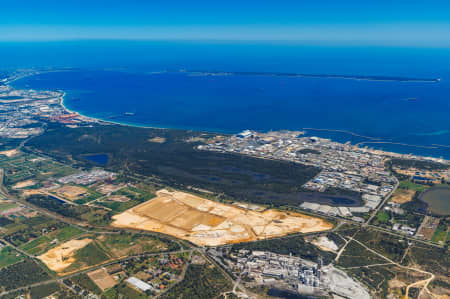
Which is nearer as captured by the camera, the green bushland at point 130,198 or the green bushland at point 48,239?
the green bushland at point 48,239

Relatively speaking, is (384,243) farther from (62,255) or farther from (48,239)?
(48,239)

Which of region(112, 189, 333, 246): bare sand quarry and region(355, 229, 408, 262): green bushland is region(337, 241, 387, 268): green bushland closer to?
region(355, 229, 408, 262): green bushland

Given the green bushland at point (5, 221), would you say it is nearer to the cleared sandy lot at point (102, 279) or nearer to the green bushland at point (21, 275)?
the green bushland at point (21, 275)

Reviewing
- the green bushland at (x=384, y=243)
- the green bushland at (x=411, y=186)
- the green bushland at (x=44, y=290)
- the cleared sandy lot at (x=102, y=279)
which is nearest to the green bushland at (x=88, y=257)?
the cleared sandy lot at (x=102, y=279)

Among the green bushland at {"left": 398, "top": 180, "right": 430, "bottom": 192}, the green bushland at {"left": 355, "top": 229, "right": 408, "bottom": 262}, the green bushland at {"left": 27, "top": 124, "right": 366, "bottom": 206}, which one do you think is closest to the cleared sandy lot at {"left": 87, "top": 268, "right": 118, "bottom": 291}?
the green bushland at {"left": 27, "top": 124, "right": 366, "bottom": 206}

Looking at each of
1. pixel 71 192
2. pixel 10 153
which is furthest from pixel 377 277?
Answer: pixel 10 153

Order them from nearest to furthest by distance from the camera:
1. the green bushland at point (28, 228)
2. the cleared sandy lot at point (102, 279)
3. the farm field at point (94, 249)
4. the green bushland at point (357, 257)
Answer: the cleared sandy lot at point (102, 279) → the green bushland at point (357, 257) → the farm field at point (94, 249) → the green bushland at point (28, 228)
